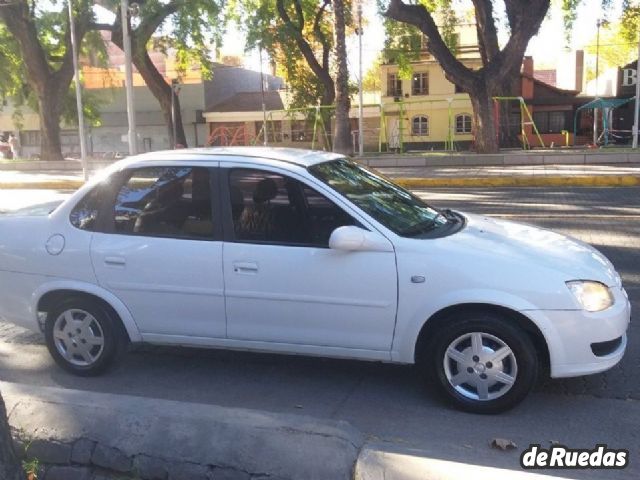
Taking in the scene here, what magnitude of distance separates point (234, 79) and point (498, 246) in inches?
1926

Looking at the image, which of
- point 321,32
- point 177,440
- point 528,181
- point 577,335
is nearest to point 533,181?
point 528,181

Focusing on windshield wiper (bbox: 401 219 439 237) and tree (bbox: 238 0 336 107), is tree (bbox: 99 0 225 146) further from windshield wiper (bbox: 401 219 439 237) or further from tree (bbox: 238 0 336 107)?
windshield wiper (bbox: 401 219 439 237)

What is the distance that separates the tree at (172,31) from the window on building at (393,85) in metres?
14.9

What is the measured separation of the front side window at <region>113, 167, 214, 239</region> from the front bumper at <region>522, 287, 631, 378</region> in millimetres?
2118

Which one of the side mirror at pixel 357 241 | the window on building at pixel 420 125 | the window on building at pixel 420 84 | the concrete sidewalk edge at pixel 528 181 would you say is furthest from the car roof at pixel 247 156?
the window on building at pixel 420 84

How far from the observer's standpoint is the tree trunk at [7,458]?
2.67m

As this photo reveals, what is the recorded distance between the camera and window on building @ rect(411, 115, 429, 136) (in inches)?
1665

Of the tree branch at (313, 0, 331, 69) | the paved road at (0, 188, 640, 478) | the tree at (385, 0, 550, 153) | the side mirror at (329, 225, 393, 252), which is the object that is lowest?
the paved road at (0, 188, 640, 478)

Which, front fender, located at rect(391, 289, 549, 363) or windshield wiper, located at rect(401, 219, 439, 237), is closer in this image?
front fender, located at rect(391, 289, 549, 363)

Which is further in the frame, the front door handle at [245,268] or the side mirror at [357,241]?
the front door handle at [245,268]

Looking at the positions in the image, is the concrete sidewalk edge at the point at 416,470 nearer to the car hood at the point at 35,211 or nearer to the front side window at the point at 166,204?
the front side window at the point at 166,204

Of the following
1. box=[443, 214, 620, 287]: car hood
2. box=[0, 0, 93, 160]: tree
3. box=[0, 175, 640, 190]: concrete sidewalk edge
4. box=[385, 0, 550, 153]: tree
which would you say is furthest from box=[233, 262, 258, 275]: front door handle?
box=[0, 0, 93, 160]: tree

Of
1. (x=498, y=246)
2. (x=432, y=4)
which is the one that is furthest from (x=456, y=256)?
(x=432, y=4)

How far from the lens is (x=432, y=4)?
3012cm
